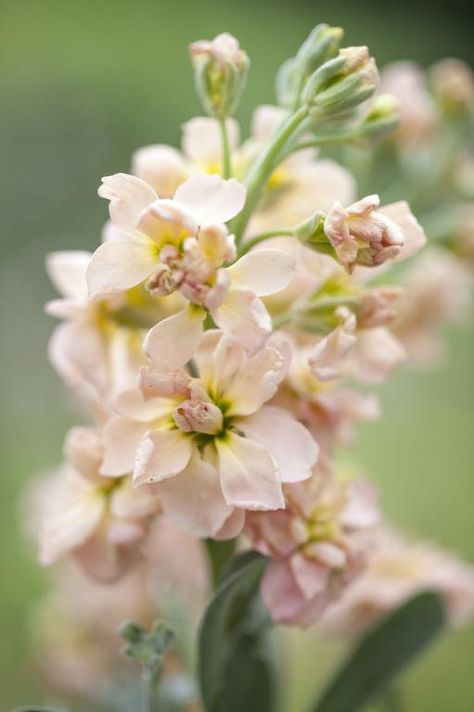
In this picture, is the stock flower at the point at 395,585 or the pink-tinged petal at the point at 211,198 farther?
the stock flower at the point at 395,585

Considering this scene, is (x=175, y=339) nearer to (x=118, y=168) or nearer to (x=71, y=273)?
(x=71, y=273)

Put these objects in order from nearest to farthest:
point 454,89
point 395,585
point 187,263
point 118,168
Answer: point 187,263 < point 395,585 < point 454,89 < point 118,168

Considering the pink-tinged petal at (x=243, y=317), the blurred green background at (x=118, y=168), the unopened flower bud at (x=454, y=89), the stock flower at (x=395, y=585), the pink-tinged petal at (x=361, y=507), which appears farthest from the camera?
the blurred green background at (x=118, y=168)

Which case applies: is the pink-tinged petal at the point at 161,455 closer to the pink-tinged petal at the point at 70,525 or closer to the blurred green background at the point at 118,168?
the pink-tinged petal at the point at 70,525

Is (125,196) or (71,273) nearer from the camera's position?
(125,196)

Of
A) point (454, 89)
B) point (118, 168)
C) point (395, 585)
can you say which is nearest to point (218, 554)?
point (395, 585)

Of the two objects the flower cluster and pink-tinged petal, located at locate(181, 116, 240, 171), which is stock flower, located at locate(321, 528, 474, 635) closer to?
the flower cluster

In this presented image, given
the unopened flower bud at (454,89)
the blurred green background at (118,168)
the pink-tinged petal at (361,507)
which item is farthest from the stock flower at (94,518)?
the blurred green background at (118,168)

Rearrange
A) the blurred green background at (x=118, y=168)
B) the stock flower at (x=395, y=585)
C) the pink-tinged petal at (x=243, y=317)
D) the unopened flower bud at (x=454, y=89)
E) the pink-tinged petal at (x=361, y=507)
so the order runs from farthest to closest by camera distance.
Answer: the blurred green background at (x=118, y=168), the unopened flower bud at (x=454, y=89), the stock flower at (x=395, y=585), the pink-tinged petal at (x=361, y=507), the pink-tinged petal at (x=243, y=317)
